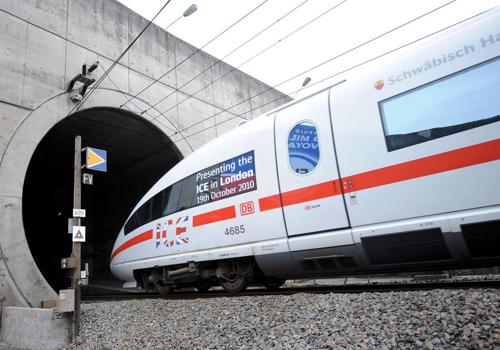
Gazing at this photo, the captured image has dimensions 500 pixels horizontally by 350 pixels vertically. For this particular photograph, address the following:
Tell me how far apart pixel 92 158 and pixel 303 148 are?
173 inches

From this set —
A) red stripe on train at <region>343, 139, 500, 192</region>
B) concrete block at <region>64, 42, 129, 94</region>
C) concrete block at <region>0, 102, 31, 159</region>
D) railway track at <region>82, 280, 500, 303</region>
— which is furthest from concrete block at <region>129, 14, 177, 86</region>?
red stripe on train at <region>343, 139, 500, 192</region>

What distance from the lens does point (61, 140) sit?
16250 mm

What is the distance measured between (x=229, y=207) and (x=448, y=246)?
142 inches

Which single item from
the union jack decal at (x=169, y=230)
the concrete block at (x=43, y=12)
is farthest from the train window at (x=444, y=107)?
the concrete block at (x=43, y=12)

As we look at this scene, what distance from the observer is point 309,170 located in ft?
18.2

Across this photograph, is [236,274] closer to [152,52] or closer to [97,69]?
[97,69]

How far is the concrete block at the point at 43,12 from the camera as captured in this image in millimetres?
9930

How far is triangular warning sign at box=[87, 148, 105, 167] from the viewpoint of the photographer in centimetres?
726

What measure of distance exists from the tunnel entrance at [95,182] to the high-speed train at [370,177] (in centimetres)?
795

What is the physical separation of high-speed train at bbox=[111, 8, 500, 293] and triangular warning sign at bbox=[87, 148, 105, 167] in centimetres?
220

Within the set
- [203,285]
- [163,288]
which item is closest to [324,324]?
[203,285]

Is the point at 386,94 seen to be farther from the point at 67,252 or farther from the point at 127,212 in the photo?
the point at 67,252

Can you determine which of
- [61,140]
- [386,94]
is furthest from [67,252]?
[386,94]

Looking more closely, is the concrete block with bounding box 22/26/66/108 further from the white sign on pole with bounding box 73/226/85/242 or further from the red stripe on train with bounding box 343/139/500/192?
the red stripe on train with bounding box 343/139/500/192
